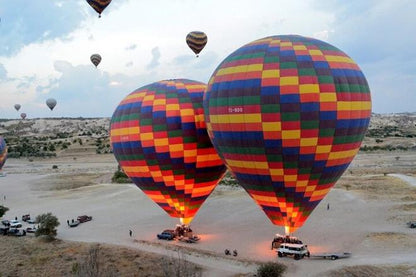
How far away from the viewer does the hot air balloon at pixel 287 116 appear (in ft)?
64.2

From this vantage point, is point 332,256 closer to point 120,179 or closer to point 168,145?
point 168,145

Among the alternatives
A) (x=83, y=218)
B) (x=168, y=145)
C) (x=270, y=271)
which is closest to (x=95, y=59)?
(x=83, y=218)

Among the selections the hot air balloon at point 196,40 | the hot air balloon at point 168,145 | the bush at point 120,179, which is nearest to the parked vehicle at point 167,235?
the hot air balloon at point 168,145

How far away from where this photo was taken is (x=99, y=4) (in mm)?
37344

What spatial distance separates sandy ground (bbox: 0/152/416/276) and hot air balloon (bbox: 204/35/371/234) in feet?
12.1

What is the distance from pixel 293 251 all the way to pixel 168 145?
9042 mm

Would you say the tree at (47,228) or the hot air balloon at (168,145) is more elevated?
the hot air balloon at (168,145)

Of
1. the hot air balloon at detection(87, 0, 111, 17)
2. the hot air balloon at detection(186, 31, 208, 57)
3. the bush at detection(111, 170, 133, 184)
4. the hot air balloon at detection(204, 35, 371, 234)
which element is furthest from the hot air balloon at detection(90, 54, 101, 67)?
the hot air balloon at detection(204, 35, 371, 234)

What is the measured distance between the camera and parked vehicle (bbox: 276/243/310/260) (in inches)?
856

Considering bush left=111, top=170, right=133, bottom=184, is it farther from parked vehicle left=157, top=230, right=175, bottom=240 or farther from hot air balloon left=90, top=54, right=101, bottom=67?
parked vehicle left=157, top=230, right=175, bottom=240

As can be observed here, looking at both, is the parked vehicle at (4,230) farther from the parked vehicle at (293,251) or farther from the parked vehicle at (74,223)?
the parked vehicle at (293,251)

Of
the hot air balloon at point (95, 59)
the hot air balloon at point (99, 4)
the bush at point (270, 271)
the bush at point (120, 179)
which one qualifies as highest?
the hot air balloon at point (95, 59)

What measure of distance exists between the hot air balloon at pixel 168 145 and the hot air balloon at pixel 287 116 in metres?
3.04

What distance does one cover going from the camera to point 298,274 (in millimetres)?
19672
